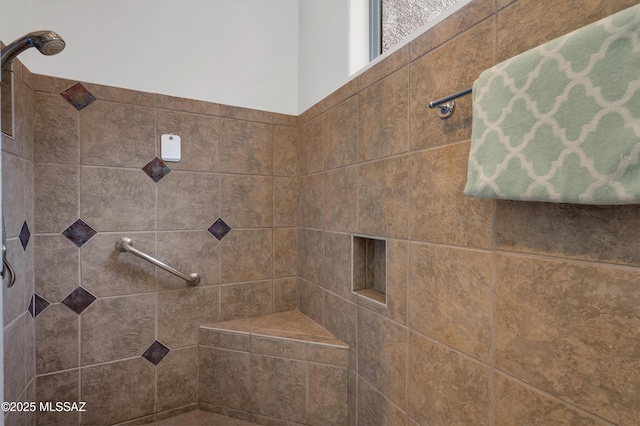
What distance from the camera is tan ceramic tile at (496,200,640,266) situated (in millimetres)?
538

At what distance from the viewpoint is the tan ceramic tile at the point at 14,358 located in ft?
3.30

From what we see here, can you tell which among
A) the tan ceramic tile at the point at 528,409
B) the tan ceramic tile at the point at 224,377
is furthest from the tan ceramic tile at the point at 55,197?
the tan ceramic tile at the point at 528,409

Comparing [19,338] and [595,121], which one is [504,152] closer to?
[595,121]

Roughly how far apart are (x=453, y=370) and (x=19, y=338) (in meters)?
1.50

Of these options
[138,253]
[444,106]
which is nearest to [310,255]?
[138,253]

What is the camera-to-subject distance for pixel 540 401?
659 mm

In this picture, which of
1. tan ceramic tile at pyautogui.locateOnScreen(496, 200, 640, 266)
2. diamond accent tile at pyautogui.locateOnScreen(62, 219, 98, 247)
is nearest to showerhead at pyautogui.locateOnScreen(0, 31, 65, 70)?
diamond accent tile at pyautogui.locateOnScreen(62, 219, 98, 247)

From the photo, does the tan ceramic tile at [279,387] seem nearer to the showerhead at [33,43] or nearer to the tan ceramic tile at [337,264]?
the tan ceramic tile at [337,264]

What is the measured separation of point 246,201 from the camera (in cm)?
168

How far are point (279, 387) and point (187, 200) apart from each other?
3.29ft

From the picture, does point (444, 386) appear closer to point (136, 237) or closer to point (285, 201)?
point (285, 201)

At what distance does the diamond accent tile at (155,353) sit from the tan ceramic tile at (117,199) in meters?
0.57

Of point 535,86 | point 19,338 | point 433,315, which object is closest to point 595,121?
point 535,86

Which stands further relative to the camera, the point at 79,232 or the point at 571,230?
the point at 79,232
